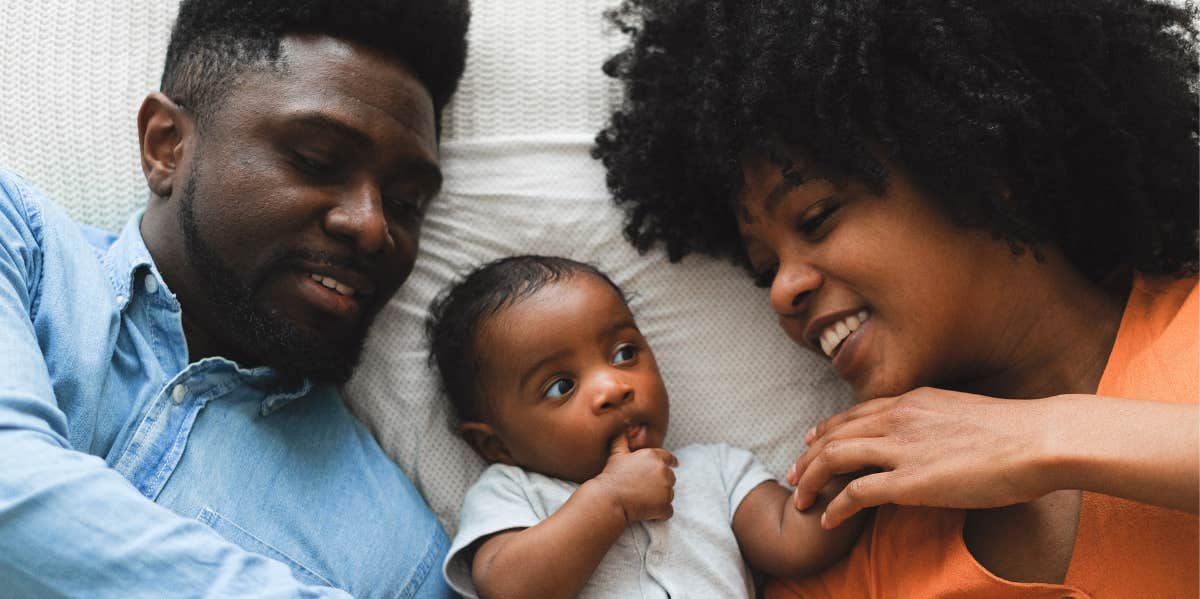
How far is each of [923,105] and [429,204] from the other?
1132 millimetres

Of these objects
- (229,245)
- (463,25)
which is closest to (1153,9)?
(463,25)

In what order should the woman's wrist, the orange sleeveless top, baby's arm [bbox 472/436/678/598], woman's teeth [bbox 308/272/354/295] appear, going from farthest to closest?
woman's teeth [bbox 308/272/354/295] → baby's arm [bbox 472/436/678/598] → the orange sleeveless top → the woman's wrist

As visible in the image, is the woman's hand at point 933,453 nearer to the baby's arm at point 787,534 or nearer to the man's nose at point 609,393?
the baby's arm at point 787,534

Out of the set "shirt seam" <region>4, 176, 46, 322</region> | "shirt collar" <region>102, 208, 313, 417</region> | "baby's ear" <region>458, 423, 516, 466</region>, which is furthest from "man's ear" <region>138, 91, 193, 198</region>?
"baby's ear" <region>458, 423, 516, 466</region>

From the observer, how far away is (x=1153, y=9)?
1775 millimetres

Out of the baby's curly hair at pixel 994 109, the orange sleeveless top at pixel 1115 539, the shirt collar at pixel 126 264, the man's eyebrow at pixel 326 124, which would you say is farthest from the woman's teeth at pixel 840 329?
the shirt collar at pixel 126 264

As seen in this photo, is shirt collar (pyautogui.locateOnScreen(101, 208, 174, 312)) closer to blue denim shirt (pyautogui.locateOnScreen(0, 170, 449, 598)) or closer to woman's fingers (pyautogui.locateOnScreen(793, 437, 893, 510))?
blue denim shirt (pyautogui.locateOnScreen(0, 170, 449, 598))

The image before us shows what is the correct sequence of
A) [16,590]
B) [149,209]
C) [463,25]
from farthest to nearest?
[463,25], [149,209], [16,590]

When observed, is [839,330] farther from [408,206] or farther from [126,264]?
[126,264]

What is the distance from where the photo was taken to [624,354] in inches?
77.0

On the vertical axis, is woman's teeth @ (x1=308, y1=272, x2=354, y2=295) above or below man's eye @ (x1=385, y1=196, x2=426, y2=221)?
below

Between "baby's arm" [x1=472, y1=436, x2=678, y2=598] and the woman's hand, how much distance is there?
29cm

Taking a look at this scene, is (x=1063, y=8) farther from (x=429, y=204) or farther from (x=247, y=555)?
(x=247, y=555)

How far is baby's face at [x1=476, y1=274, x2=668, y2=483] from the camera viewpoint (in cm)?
183
